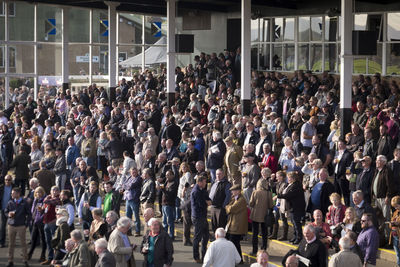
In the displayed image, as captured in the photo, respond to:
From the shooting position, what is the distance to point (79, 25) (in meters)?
36.9

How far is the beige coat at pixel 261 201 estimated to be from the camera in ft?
51.6

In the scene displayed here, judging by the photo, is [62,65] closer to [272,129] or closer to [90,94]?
[90,94]

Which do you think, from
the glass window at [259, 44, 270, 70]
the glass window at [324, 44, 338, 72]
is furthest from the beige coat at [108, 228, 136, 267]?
the glass window at [259, 44, 270, 70]

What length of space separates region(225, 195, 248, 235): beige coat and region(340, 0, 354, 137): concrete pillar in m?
4.90

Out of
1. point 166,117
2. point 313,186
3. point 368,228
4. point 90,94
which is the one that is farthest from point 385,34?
point 368,228

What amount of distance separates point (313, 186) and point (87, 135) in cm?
833

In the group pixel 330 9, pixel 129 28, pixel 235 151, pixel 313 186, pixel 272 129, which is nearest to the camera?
pixel 313 186

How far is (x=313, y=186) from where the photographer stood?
16.0 meters

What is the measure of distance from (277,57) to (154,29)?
329 inches

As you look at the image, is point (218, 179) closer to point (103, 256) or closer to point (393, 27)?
point (103, 256)

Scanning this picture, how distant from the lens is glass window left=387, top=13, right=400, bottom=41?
26.9m

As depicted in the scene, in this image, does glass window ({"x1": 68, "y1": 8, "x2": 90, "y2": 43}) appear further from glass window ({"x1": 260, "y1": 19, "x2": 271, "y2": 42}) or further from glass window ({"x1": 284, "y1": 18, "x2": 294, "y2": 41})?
glass window ({"x1": 284, "y1": 18, "x2": 294, "y2": 41})

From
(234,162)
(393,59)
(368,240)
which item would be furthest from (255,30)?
(368,240)

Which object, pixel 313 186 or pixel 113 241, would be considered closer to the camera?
pixel 113 241
